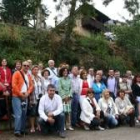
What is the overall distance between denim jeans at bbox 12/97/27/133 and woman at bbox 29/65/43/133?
415 mm

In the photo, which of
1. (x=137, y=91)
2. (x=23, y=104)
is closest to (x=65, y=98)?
(x=23, y=104)

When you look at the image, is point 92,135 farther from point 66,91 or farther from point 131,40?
point 131,40

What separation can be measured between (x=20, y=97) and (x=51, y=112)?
1014 mm

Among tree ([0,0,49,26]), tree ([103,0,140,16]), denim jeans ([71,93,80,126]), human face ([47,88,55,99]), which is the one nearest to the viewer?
human face ([47,88,55,99])

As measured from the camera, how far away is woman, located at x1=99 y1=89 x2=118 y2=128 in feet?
45.5

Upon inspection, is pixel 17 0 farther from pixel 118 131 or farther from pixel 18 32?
pixel 118 131

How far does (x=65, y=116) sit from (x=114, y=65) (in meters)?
10.6

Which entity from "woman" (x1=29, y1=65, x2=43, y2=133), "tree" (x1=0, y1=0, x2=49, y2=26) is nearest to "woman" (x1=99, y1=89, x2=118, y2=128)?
"woman" (x1=29, y1=65, x2=43, y2=133)

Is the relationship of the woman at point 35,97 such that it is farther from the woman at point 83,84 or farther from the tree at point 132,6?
the tree at point 132,6

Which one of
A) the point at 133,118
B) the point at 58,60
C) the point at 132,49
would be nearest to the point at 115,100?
the point at 133,118

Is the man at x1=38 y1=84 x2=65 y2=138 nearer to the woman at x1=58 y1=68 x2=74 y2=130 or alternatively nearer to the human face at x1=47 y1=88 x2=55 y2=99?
the human face at x1=47 y1=88 x2=55 y2=99

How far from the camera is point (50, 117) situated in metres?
11.8

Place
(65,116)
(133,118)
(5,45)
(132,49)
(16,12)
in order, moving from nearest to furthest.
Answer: (65,116) → (133,118) → (5,45) → (132,49) → (16,12)

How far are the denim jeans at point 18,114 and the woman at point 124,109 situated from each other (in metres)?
3.96
